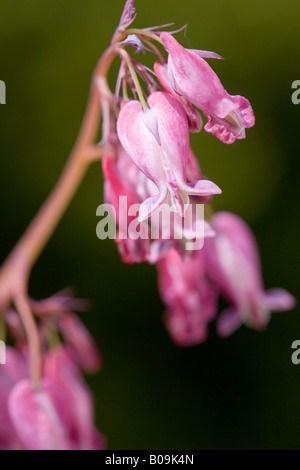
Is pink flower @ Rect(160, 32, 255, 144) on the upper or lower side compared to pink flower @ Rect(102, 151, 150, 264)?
upper

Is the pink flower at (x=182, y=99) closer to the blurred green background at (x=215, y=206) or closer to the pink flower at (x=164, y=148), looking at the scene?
the pink flower at (x=164, y=148)

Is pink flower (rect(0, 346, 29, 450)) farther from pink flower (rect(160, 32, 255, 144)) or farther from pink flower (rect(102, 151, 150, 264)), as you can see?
pink flower (rect(160, 32, 255, 144))

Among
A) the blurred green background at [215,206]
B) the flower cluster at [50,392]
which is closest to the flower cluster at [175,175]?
the flower cluster at [50,392]

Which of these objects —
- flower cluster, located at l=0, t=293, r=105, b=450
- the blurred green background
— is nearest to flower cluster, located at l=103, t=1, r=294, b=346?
flower cluster, located at l=0, t=293, r=105, b=450

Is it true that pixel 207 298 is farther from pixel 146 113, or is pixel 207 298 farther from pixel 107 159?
pixel 146 113

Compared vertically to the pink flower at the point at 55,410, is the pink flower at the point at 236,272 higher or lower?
higher

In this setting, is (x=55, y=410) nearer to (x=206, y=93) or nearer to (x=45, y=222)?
(x=45, y=222)

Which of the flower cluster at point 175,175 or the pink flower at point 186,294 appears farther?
the pink flower at point 186,294

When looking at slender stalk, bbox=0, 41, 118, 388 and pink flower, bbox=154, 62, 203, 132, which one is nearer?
pink flower, bbox=154, 62, 203, 132
